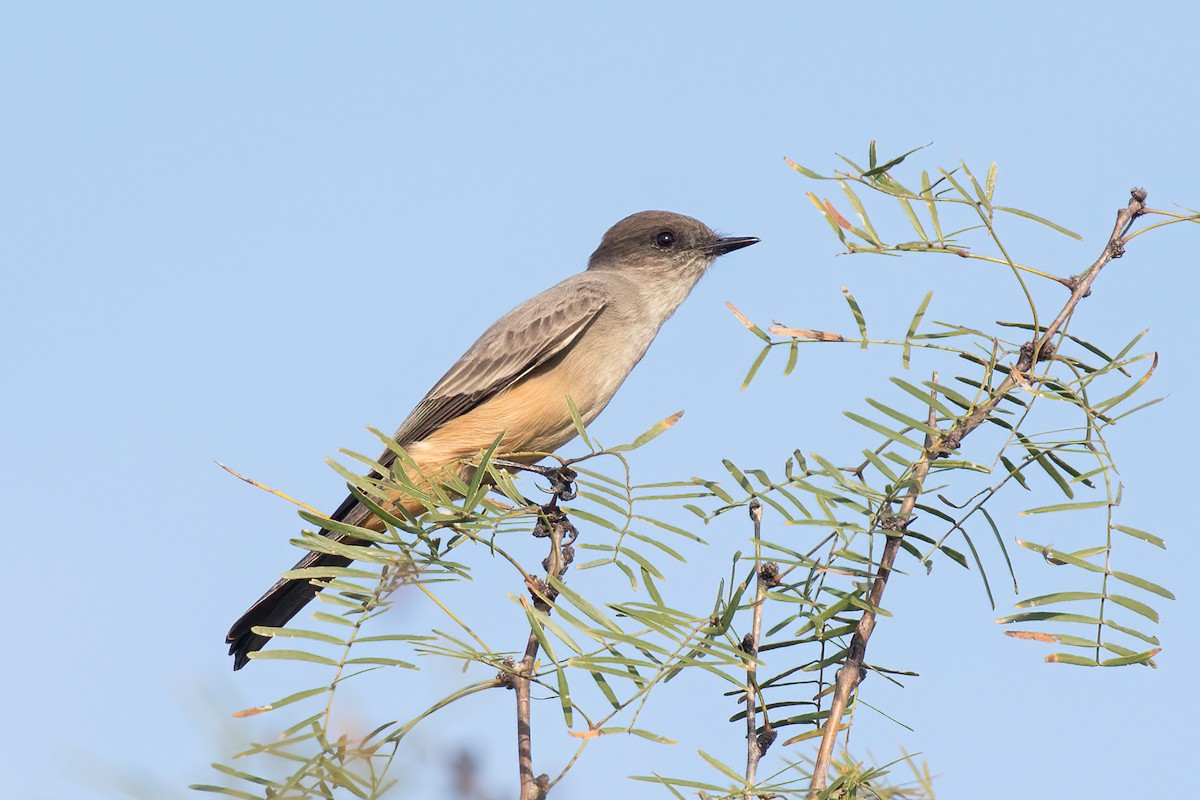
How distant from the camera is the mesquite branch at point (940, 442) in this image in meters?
2.13

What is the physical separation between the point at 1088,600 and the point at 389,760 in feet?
4.07

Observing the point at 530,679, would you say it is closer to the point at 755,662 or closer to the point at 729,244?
the point at 755,662

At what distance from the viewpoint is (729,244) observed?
27.3 feet

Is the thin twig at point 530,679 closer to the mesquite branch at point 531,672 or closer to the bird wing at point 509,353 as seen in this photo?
the mesquite branch at point 531,672

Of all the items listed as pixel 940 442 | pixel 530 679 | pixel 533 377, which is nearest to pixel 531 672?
pixel 530 679

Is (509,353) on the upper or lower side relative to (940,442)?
upper

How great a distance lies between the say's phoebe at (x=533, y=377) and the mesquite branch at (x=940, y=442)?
375 centimetres

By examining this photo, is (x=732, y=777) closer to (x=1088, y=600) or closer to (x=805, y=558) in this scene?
(x=805, y=558)

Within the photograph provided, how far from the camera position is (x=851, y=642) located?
7.27 feet

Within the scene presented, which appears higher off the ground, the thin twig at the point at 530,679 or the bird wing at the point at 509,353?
the bird wing at the point at 509,353

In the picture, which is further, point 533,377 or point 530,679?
point 533,377

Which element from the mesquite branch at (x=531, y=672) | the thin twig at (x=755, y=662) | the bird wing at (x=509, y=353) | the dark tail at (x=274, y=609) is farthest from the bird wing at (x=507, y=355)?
the thin twig at (x=755, y=662)

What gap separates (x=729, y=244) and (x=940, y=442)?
614 cm

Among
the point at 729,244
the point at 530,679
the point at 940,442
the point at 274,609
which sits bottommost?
the point at 530,679
